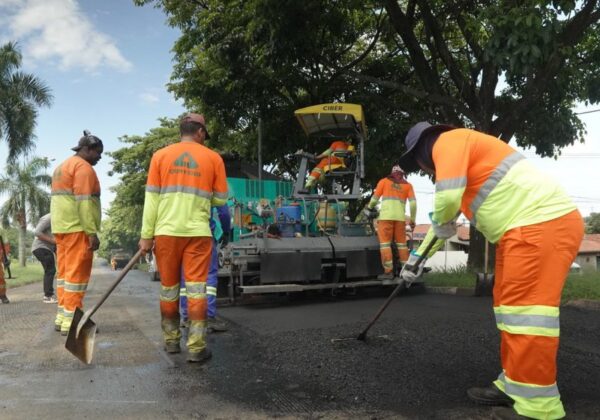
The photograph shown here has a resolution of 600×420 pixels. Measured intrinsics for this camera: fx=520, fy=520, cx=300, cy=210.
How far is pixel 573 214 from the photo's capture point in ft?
9.04

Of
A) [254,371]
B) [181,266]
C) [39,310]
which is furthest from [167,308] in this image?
[39,310]

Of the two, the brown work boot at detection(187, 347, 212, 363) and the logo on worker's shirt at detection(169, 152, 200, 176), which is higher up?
the logo on worker's shirt at detection(169, 152, 200, 176)

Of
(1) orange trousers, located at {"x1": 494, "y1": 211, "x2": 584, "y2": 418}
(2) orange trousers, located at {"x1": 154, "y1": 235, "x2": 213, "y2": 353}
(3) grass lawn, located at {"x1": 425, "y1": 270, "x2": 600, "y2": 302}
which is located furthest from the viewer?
(3) grass lawn, located at {"x1": 425, "y1": 270, "x2": 600, "y2": 302}

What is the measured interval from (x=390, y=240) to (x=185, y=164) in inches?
168

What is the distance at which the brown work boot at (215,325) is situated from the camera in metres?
5.23

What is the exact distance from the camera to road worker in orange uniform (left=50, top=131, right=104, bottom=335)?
201 inches

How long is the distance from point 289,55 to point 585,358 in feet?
26.8

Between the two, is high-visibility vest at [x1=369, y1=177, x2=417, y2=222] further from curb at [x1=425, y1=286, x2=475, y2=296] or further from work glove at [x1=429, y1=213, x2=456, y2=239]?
work glove at [x1=429, y1=213, x2=456, y2=239]

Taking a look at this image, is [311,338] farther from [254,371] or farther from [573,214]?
[573,214]

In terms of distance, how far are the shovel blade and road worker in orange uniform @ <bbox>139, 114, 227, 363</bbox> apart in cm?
59

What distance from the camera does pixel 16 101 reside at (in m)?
25.4

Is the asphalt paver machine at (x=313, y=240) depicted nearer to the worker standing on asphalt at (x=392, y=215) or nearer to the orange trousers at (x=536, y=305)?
the worker standing on asphalt at (x=392, y=215)

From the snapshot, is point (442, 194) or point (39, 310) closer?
point (442, 194)

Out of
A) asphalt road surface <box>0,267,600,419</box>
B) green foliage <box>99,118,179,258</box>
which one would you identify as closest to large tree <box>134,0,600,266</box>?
asphalt road surface <box>0,267,600,419</box>
